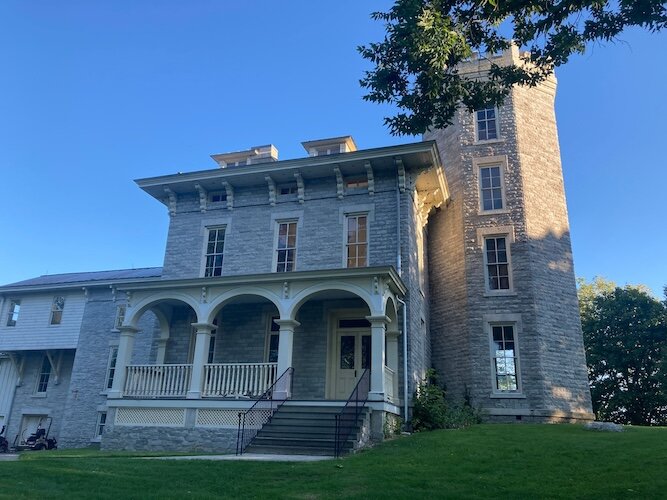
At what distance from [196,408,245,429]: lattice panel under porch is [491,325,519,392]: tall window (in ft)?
27.4

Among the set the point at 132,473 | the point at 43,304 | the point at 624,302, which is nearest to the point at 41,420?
the point at 43,304

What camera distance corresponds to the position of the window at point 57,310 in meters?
23.3

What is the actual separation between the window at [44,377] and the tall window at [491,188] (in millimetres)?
19511

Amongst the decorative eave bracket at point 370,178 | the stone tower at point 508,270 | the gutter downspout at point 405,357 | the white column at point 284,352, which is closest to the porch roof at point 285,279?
the gutter downspout at point 405,357

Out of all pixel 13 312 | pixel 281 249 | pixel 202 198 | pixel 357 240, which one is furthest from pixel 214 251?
pixel 13 312

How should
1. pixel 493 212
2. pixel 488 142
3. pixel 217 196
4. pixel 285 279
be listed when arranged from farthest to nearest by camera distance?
pixel 488 142
pixel 493 212
pixel 217 196
pixel 285 279

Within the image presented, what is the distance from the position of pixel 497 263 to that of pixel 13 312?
2132cm

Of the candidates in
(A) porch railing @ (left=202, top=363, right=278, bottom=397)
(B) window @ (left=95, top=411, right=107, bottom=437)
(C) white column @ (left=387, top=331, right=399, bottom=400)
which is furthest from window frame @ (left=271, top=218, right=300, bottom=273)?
(B) window @ (left=95, top=411, right=107, bottom=437)

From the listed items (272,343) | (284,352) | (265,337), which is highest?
(265,337)

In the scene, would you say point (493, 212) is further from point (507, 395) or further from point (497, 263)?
point (507, 395)

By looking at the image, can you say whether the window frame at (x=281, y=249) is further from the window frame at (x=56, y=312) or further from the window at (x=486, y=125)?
the window frame at (x=56, y=312)

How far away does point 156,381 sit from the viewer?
15.2 metres

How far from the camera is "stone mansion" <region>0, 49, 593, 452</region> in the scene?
14.3 meters

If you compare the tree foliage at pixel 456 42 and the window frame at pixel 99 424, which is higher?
the tree foliage at pixel 456 42
